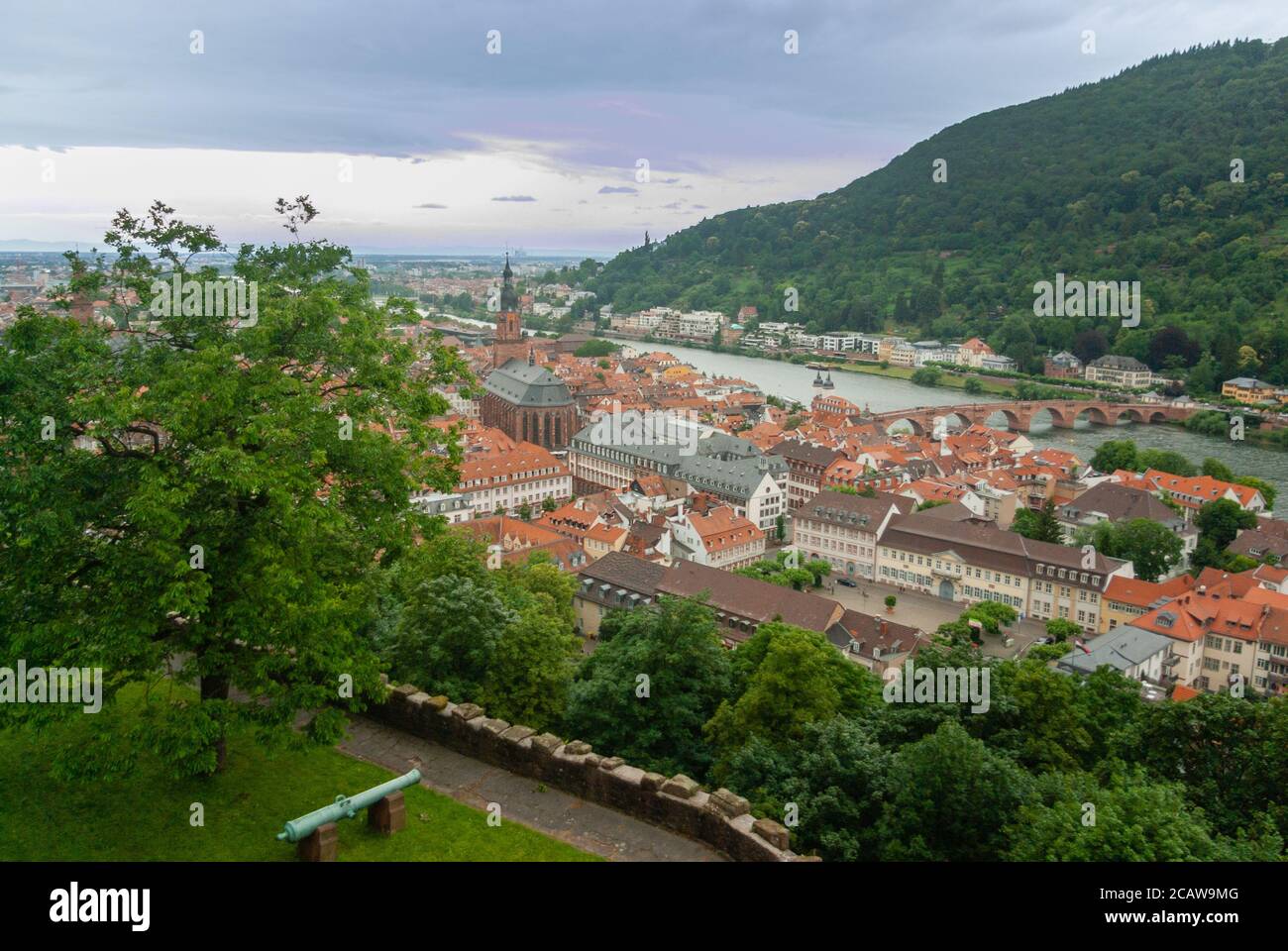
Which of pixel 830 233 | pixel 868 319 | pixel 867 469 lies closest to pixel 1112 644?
pixel 867 469

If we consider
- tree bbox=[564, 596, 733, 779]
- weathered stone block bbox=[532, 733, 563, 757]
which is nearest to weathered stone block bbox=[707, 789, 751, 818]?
weathered stone block bbox=[532, 733, 563, 757]

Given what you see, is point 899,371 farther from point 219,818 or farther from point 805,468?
point 219,818

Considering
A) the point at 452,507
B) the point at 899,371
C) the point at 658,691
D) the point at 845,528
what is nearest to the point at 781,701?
the point at 658,691

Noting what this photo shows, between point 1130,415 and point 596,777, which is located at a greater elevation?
point 1130,415

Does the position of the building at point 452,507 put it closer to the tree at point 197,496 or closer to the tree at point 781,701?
the tree at point 781,701

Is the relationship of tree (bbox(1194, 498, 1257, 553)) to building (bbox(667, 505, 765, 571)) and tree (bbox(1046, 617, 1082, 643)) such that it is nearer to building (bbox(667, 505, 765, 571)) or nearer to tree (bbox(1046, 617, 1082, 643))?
tree (bbox(1046, 617, 1082, 643))
